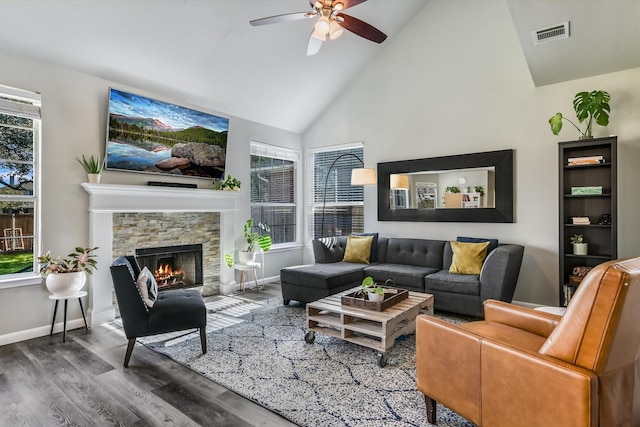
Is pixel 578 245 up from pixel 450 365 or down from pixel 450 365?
up

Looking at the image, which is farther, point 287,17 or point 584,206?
point 584,206

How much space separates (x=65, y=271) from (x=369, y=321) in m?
2.97

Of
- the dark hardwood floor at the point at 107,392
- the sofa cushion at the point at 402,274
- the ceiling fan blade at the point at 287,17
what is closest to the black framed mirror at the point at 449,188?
the sofa cushion at the point at 402,274

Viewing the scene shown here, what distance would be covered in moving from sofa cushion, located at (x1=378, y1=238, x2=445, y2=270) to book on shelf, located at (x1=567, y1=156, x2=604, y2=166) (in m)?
1.72

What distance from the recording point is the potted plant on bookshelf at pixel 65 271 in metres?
3.39

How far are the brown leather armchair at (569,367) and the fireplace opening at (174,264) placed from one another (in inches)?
152

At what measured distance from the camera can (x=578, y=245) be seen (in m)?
3.88

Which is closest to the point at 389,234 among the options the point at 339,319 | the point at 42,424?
the point at 339,319

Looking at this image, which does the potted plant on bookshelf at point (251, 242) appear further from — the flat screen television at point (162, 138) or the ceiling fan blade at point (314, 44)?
the ceiling fan blade at point (314, 44)

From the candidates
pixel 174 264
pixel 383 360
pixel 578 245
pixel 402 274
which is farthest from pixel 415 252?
pixel 174 264

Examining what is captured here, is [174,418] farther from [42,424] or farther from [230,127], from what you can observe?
[230,127]

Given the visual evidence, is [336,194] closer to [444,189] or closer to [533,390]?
[444,189]

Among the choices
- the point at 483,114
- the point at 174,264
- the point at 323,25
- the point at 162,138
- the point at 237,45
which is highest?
the point at 237,45

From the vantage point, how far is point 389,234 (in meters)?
5.59
